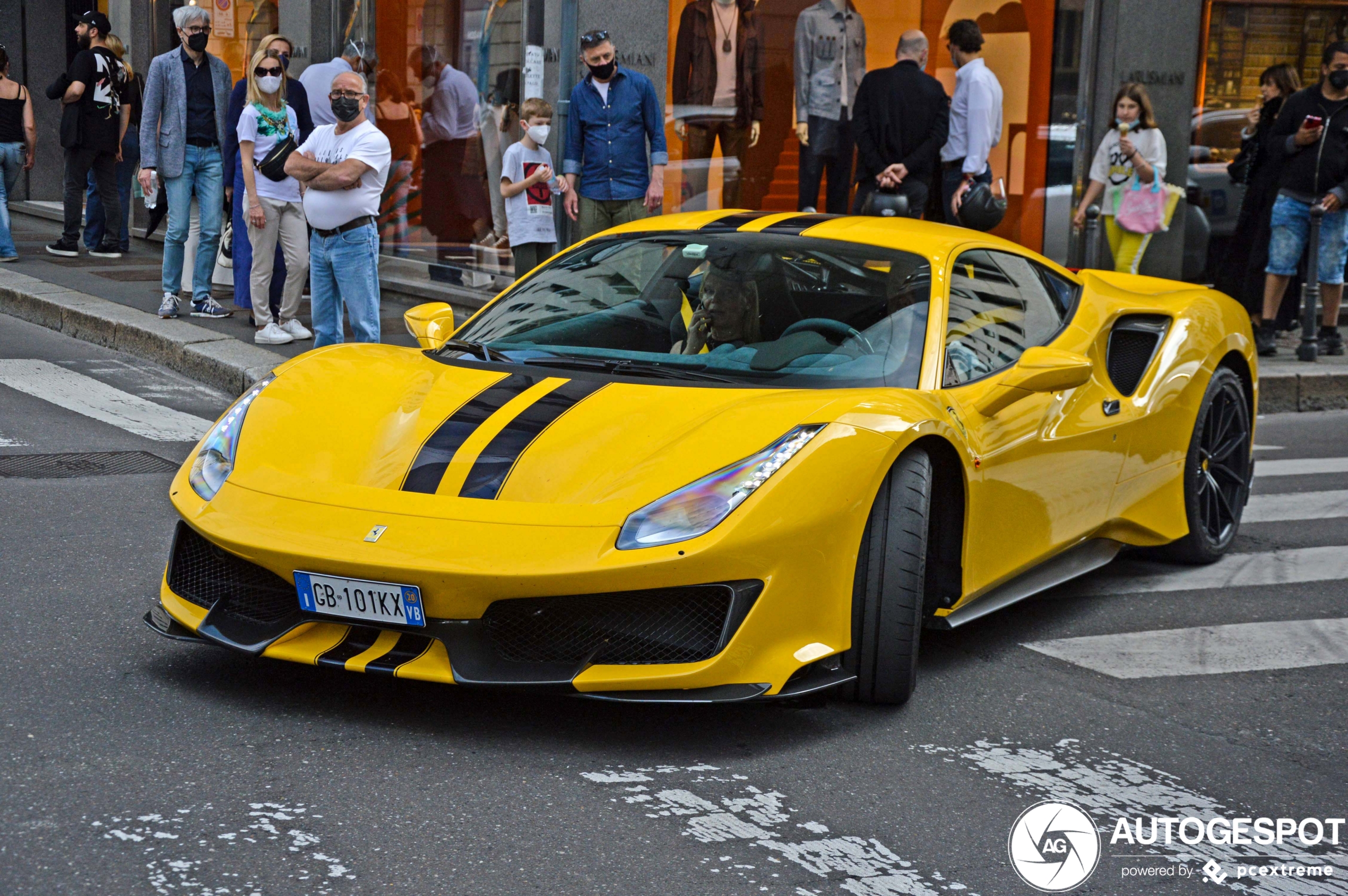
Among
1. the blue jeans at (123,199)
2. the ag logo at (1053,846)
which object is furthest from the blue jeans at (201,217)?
the ag logo at (1053,846)

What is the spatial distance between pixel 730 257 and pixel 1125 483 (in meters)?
1.56

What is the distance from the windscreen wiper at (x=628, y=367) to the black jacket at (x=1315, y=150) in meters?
7.45

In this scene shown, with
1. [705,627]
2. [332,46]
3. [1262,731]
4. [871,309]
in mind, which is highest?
[332,46]

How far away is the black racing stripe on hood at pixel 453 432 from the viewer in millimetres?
3773

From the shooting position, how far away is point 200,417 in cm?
803

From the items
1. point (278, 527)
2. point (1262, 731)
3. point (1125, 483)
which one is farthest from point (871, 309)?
point (278, 527)

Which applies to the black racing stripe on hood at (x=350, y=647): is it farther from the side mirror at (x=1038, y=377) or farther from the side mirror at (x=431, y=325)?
the side mirror at (x=1038, y=377)

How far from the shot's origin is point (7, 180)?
13680mm

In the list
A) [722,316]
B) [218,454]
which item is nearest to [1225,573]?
[722,316]

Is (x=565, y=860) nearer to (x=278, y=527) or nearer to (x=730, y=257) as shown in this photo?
(x=278, y=527)

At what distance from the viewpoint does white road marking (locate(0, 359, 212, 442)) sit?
762 cm

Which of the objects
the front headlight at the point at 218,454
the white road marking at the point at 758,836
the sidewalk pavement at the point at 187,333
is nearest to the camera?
the white road marking at the point at 758,836

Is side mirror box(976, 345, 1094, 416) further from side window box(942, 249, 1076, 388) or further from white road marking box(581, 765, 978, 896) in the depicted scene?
white road marking box(581, 765, 978, 896)

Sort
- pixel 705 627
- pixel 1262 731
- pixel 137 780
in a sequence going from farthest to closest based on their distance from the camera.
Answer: pixel 1262 731 < pixel 705 627 < pixel 137 780
